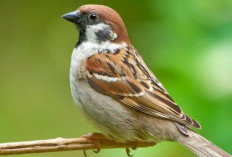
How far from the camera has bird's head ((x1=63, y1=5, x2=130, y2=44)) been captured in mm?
3018

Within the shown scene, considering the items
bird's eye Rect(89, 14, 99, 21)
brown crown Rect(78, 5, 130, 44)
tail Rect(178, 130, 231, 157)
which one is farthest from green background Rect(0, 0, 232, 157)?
bird's eye Rect(89, 14, 99, 21)

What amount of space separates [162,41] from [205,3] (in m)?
0.31

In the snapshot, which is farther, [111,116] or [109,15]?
[109,15]

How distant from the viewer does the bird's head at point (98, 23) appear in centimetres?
302

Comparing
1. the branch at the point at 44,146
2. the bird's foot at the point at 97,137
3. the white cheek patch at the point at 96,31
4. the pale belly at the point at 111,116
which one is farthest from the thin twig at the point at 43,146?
the white cheek patch at the point at 96,31

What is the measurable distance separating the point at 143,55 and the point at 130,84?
2.58 feet

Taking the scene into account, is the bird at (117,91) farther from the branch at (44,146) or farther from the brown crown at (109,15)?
the branch at (44,146)

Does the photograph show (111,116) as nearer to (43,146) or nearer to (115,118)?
(115,118)

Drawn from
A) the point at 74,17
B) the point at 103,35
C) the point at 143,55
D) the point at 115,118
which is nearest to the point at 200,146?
the point at 115,118

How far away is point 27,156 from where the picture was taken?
375 centimetres

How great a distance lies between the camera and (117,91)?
2912 mm

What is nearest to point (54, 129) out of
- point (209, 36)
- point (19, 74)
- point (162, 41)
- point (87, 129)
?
point (87, 129)

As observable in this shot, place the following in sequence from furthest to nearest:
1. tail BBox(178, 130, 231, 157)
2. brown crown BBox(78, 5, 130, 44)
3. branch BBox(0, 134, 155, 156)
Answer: brown crown BBox(78, 5, 130, 44)
tail BBox(178, 130, 231, 157)
branch BBox(0, 134, 155, 156)

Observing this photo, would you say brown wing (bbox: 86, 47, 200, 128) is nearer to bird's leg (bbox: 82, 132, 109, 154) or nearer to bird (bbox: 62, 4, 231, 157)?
bird (bbox: 62, 4, 231, 157)
